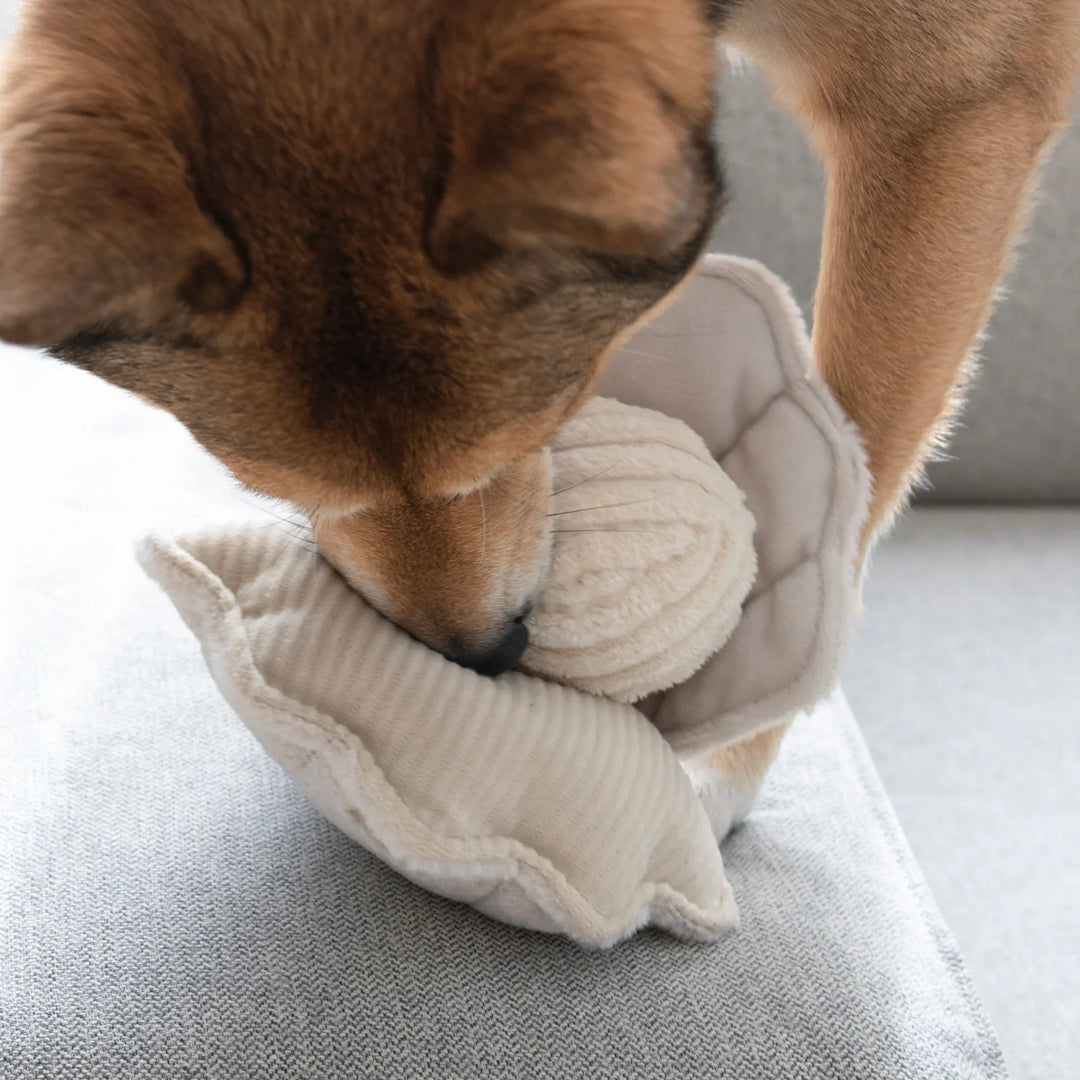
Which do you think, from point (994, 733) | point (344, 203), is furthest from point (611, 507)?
point (994, 733)

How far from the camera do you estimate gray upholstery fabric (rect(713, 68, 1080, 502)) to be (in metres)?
1.87

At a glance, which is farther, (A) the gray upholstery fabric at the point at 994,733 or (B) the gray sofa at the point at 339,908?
(A) the gray upholstery fabric at the point at 994,733

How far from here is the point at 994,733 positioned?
1.61 metres

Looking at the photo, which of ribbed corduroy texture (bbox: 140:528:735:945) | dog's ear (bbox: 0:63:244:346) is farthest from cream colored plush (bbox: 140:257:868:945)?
dog's ear (bbox: 0:63:244:346)

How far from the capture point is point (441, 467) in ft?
2.81

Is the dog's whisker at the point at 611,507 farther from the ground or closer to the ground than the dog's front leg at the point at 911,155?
closer to the ground

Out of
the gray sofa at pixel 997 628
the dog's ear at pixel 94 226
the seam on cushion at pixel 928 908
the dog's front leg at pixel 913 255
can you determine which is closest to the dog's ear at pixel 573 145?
the dog's ear at pixel 94 226

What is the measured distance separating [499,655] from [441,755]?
0.38 feet

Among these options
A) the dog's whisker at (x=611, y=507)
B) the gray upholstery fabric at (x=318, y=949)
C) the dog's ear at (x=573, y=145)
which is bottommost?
the gray upholstery fabric at (x=318, y=949)

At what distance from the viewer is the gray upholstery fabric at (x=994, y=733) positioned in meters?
1.30

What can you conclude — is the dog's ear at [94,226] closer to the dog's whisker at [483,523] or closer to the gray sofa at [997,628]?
the dog's whisker at [483,523]

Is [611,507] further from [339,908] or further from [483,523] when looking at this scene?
[339,908]

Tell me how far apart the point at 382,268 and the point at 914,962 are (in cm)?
75

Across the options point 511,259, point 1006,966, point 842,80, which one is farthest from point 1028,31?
point 1006,966
